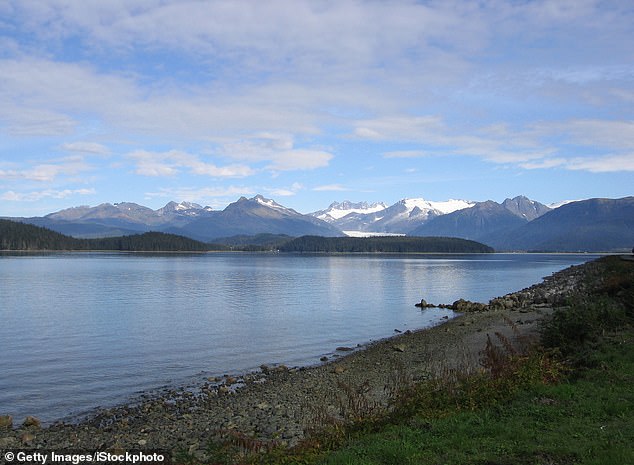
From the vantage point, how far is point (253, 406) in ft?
67.3

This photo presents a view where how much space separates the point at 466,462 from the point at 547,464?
148 centimetres

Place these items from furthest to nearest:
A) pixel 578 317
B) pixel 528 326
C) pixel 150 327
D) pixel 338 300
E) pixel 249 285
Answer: pixel 249 285
pixel 338 300
pixel 150 327
pixel 528 326
pixel 578 317

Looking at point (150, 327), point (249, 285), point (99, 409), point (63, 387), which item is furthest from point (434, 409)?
point (249, 285)

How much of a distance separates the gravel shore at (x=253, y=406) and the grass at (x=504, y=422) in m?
1.86

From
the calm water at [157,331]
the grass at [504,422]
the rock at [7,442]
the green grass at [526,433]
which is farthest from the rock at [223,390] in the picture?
the green grass at [526,433]

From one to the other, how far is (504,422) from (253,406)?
35.7ft

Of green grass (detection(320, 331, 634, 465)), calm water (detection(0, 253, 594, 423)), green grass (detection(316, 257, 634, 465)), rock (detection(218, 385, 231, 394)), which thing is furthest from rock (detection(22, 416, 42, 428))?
green grass (detection(320, 331, 634, 465))

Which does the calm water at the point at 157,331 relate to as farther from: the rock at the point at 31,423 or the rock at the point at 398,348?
the rock at the point at 398,348

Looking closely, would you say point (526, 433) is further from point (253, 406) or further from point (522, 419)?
point (253, 406)

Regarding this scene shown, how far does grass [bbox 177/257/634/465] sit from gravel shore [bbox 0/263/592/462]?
Answer: 1.86 metres

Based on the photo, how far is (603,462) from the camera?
9547 mm

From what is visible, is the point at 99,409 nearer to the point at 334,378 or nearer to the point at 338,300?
the point at 334,378

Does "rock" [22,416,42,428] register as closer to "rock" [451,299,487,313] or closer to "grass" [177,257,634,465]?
"grass" [177,257,634,465]

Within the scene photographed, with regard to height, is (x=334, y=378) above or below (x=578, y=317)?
below
